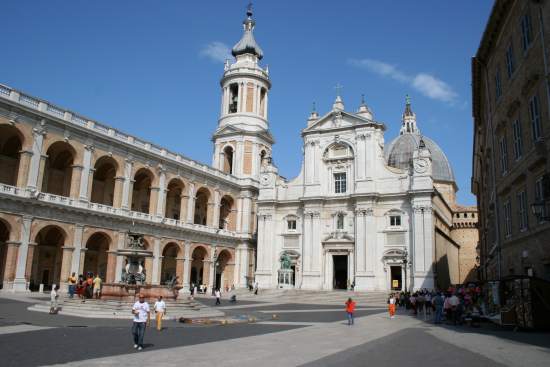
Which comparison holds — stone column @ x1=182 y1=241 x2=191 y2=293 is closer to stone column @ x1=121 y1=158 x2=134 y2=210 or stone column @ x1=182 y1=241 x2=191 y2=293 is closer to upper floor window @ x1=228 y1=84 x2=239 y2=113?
stone column @ x1=121 y1=158 x2=134 y2=210

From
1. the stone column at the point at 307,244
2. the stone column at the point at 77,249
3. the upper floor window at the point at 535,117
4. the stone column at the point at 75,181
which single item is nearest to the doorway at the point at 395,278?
the stone column at the point at 307,244

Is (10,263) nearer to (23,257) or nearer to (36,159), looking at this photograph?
(23,257)

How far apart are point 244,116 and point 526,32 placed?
149 feet

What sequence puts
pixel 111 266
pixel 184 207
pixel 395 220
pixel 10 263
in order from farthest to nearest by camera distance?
pixel 184 207, pixel 395 220, pixel 111 266, pixel 10 263

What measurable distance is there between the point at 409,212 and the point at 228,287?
21.5 meters

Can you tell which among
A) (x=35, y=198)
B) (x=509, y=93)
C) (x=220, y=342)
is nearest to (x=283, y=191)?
(x=35, y=198)

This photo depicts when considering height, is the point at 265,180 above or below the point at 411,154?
below

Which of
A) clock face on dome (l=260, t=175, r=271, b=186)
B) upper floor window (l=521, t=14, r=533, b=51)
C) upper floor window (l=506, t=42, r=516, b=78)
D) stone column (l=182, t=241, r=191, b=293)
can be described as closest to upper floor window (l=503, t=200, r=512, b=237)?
upper floor window (l=506, t=42, r=516, b=78)

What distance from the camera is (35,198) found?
34688mm

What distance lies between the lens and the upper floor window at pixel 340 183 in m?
53.0

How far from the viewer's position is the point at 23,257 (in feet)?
111

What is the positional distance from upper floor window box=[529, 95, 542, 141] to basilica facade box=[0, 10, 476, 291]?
2262cm

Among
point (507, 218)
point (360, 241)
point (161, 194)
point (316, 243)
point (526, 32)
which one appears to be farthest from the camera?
point (316, 243)

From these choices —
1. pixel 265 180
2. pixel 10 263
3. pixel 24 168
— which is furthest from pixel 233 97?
pixel 10 263
